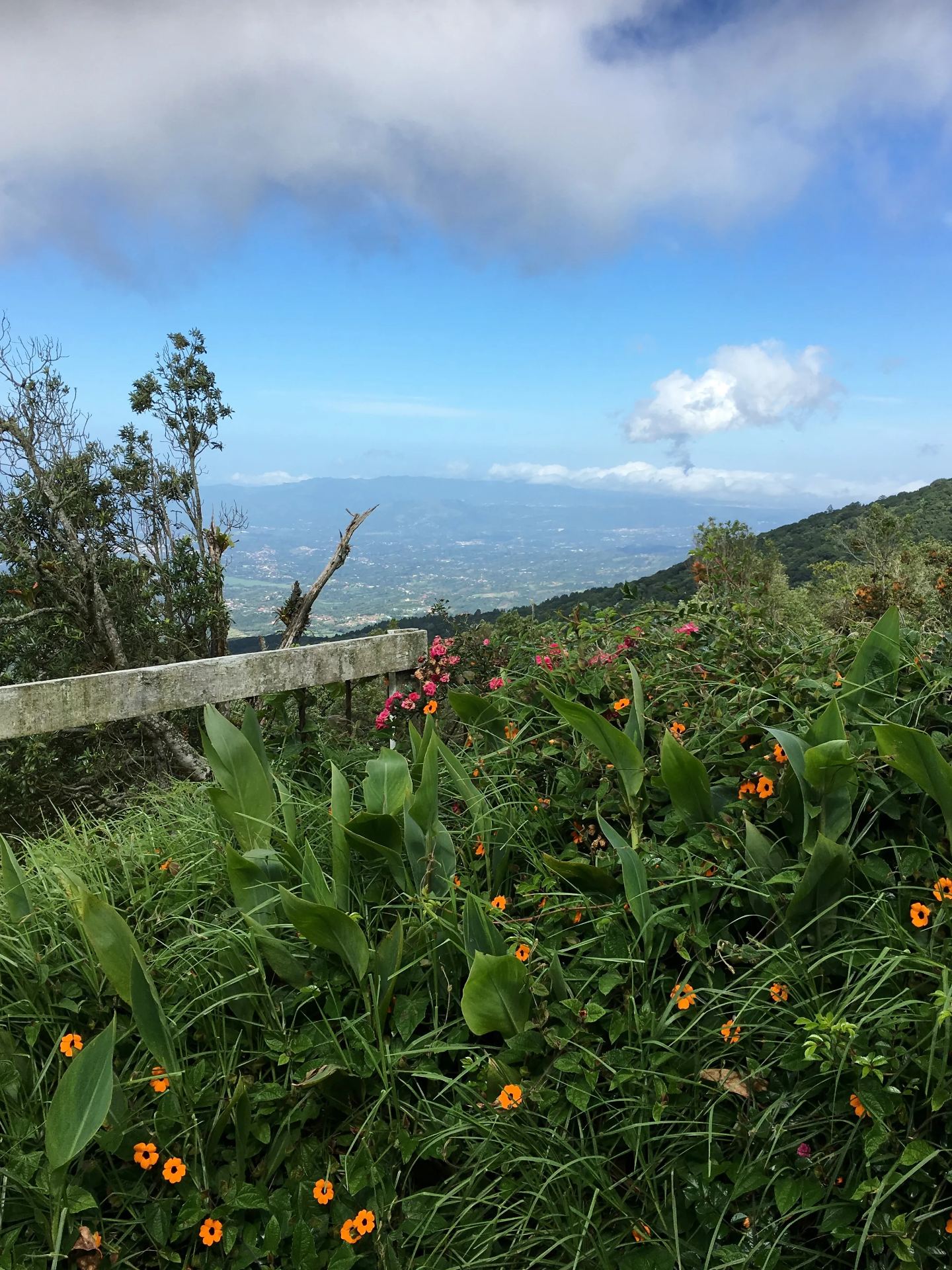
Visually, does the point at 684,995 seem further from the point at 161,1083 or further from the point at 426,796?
the point at 161,1083

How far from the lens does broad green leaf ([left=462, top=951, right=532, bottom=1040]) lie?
157 centimetres

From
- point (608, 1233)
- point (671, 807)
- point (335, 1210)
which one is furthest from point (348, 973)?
point (671, 807)

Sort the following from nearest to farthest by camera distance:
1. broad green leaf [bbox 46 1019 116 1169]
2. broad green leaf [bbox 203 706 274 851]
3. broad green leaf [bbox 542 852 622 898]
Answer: broad green leaf [bbox 46 1019 116 1169] < broad green leaf [bbox 542 852 622 898] < broad green leaf [bbox 203 706 274 851]

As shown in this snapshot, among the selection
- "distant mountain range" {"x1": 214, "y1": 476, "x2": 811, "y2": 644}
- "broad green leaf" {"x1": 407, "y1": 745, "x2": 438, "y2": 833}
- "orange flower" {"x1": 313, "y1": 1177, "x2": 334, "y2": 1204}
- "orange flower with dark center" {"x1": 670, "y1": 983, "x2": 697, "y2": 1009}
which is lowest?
"orange flower" {"x1": 313, "y1": 1177, "x2": 334, "y2": 1204}

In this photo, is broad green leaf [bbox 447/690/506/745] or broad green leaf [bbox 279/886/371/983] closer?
broad green leaf [bbox 279/886/371/983]

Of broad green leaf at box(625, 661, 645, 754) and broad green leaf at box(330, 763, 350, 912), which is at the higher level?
broad green leaf at box(625, 661, 645, 754)

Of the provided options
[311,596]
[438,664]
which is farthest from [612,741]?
[311,596]

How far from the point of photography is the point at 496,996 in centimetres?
161

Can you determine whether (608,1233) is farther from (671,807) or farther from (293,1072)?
(671,807)

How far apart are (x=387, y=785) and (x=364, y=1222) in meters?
0.95

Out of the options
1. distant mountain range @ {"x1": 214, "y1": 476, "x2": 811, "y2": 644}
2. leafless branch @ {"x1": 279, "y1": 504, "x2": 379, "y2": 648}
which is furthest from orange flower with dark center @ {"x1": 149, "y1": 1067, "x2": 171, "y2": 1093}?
leafless branch @ {"x1": 279, "y1": 504, "x2": 379, "y2": 648}

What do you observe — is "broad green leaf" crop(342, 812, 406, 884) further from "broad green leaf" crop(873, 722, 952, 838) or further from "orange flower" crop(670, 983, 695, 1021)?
"broad green leaf" crop(873, 722, 952, 838)

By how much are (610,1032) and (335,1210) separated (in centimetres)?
62

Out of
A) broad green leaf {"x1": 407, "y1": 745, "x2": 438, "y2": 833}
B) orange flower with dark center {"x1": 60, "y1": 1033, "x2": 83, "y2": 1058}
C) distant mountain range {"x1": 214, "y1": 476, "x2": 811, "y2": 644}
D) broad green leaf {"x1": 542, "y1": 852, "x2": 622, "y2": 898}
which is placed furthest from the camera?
distant mountain range {"x1": 214, "y1": 476, "x2": 811, "y2": 644}
